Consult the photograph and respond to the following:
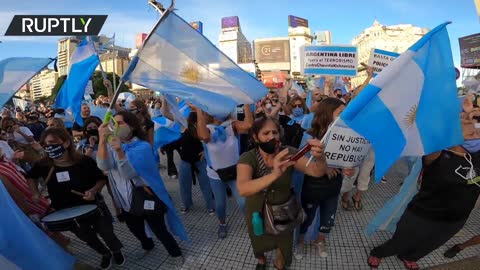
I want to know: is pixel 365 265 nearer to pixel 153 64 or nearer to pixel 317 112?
pixel 317 112

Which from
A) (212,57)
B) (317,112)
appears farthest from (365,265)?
(212,57)

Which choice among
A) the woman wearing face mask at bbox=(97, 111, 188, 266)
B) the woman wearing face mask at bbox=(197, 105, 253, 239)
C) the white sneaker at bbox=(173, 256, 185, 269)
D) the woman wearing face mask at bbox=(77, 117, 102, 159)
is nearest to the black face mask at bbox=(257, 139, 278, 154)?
the woman wearing face mask at bbox=(197, 105, 253, 239)

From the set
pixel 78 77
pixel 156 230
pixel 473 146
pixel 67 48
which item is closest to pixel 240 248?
pixel 156 230

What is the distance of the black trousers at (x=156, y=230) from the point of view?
291 cm

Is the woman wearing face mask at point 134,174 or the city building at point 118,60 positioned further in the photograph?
the city building at point 118,60

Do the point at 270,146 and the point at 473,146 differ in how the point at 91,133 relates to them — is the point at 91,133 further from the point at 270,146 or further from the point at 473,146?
the point at 473,146

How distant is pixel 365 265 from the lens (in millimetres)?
2895

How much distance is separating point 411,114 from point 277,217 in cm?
121

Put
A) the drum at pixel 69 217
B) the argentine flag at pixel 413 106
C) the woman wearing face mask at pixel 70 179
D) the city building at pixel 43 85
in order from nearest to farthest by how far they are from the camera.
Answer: the argentine flag at pixel 413 106 → the drum at pixel 69 217 → the woman wearing face mask at pixel 70 179 → the city building at pixel 43 85

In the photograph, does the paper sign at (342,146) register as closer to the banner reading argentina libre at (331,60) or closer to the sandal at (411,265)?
the sandal at (411,265)

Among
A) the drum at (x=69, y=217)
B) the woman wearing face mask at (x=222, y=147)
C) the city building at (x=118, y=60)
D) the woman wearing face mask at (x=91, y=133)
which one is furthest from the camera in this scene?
the city building at (x=118, y=60)

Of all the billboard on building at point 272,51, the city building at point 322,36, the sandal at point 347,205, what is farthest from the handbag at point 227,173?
the city building at point 322,36

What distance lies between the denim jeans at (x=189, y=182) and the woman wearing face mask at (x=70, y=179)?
1424 mm

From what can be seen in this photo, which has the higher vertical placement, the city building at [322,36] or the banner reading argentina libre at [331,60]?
the city building at [322,36]
